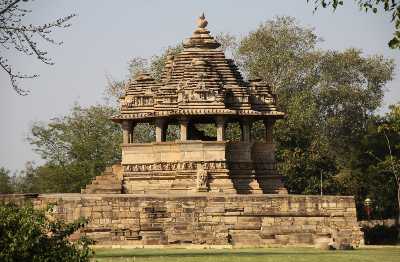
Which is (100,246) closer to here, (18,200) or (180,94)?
(18,200)

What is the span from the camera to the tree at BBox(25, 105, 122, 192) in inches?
2101

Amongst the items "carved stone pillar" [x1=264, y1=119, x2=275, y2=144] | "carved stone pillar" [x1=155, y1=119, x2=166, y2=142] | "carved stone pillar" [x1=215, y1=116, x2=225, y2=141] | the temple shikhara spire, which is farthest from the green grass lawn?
"carved stone pillar" [x1=264, y1=119, x2=275, y2=144]

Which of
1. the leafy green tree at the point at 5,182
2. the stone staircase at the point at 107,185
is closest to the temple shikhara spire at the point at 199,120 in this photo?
the stone staircase at the point at 107,185

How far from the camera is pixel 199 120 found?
37.9 m

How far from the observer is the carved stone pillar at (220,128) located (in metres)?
35.2

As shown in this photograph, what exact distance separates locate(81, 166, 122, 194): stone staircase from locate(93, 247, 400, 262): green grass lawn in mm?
8310

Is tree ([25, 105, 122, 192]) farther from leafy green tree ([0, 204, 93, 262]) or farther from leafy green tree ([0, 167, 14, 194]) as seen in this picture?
leafy green tree ([0, 204, 93, 262])

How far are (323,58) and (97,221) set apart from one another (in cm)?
Answer: 2845

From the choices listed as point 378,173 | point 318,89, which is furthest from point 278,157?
point 318,89

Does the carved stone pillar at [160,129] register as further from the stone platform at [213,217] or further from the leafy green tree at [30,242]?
the leafy green tree at [30,242]

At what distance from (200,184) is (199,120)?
4209 mm

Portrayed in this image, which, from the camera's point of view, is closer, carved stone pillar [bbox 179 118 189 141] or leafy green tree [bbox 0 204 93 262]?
leafy green tree [bbox 0 204 93 262]

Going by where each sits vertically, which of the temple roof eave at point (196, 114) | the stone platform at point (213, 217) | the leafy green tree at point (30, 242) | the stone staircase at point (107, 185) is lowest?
the leafy green tree at point (30, 242)

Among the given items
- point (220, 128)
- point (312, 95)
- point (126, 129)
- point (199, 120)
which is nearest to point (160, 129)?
point (126, 129)
